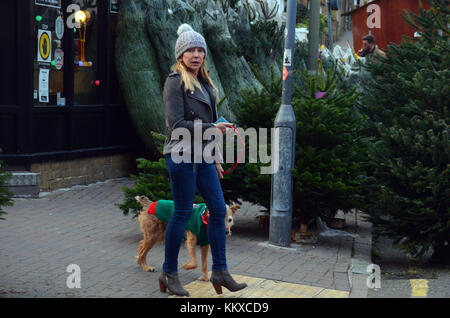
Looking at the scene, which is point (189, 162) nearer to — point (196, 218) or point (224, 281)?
point (196, 218)

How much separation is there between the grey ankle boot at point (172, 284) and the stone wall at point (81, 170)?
5373mm

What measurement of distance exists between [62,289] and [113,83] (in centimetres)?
706

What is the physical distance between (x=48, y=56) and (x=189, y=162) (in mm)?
6071

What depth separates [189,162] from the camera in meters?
5.36

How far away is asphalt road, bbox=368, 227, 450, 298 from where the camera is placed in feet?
20.4

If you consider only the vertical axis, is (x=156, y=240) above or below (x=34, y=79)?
below

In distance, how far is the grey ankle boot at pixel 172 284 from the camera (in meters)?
5.45

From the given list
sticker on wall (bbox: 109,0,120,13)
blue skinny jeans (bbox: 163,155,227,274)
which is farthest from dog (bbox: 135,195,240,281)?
sticker on wall (bbox: 109,0,120,13)

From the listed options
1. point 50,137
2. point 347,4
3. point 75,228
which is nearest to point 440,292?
point 75,228

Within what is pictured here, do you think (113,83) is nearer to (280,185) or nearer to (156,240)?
(280,185)

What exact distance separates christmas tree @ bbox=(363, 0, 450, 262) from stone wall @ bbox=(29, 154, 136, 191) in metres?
5.22

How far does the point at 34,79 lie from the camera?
34.3 ft

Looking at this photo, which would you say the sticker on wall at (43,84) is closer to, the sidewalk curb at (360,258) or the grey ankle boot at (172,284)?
the sidewalk curb at (360,258)

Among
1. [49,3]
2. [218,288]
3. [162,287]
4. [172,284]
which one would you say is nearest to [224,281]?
[218,288]
